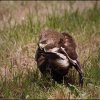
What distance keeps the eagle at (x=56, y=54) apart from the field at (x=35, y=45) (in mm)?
166

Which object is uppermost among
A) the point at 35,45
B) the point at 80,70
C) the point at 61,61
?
the point at 61,61

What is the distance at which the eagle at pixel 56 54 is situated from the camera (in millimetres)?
4211

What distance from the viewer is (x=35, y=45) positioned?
5887 mm

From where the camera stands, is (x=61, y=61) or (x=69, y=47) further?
(x=69, y=47)

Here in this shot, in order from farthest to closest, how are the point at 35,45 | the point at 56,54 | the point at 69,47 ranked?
1. the point at 35,45
2. the point at 69,47
3. the point at 56,54

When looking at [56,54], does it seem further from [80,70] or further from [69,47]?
[80,70]

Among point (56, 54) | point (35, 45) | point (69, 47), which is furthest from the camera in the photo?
point (35, 45)

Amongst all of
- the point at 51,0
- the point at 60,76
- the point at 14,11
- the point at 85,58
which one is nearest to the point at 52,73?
the point at 60,76

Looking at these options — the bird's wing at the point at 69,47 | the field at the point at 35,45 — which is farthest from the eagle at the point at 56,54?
the field at the point at 35,45

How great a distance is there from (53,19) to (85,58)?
123 cm

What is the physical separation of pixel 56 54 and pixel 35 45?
1640 millimetres

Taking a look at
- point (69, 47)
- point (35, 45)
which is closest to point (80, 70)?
point (69, 47)

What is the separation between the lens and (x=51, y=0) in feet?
25.8

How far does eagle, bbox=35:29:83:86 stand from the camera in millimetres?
4211
